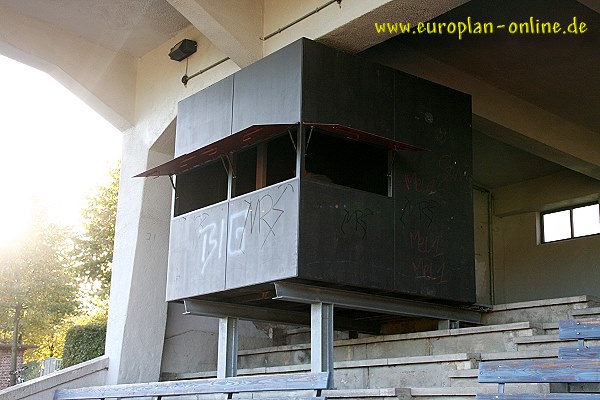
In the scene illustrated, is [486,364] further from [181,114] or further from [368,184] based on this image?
[181,114]

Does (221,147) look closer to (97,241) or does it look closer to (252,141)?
(252,141)

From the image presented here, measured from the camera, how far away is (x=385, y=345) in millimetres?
10289

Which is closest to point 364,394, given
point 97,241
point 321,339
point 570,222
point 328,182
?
point 321,339

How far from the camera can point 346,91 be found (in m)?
9.52

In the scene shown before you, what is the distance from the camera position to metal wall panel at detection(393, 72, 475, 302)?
9648 millimetres

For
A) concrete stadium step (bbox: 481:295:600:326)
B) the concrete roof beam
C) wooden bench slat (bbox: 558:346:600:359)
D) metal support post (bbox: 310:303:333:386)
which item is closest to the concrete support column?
the concrete roof beam

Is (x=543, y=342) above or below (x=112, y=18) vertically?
below

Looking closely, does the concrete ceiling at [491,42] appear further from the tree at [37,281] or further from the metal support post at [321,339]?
the tree at [37,281]

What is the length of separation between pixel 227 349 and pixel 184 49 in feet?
16.1

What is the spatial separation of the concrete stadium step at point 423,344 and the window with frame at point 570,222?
8262 millimetres

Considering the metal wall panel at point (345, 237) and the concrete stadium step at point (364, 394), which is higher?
the metal wall panel at point (345, 237)

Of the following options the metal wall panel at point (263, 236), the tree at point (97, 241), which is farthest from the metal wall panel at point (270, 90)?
the tree at point (97, 241)

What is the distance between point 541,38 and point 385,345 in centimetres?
507

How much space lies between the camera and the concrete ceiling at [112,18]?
1240 cm
